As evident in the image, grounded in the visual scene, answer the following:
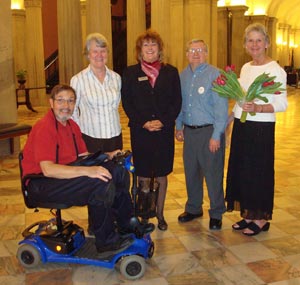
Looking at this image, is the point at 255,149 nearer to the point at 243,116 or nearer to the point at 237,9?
the point at 243,116

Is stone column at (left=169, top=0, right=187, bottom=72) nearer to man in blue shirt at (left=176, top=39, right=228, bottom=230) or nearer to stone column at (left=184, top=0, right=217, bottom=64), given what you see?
stone column at (left=184, top=0, right=217, bottom=64)

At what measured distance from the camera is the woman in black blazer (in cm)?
419

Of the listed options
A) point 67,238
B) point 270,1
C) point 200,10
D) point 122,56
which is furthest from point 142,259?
point 270,1

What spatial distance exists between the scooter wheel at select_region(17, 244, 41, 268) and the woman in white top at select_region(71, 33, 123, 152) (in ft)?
3.37

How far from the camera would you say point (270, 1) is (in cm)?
2727

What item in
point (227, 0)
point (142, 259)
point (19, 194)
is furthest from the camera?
point (227, 0)

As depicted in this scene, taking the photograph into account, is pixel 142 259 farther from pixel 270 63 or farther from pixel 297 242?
pixel 270 63

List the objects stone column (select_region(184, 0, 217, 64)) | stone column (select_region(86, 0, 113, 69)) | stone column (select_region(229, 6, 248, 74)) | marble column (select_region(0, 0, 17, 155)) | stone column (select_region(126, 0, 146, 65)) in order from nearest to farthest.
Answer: marble column (select_region(0, 0, 17, 155)) → stone column (select_region(86, 0, 113, 69)) → stone column (select_region(126, 0, 146, 65)) → stone column (select_region(184, 0, 217, 64)) → stone column (select_region(229, 6, 248, 74))

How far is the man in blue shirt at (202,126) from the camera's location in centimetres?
432

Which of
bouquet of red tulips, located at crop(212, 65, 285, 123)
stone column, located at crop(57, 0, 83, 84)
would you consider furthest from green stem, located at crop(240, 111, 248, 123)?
stone column, located at crop(57, 0, 83, 84)

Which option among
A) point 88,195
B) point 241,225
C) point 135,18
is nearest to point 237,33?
point 135,18

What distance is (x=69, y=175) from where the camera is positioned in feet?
11.2

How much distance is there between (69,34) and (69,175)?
33.8 ft

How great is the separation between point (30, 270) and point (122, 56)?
73.1 feet
